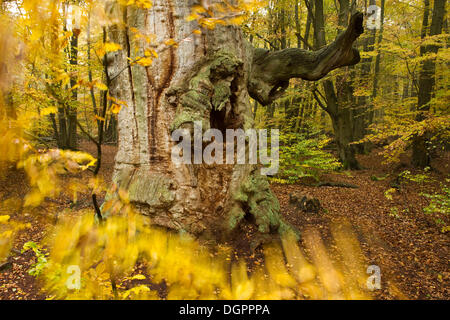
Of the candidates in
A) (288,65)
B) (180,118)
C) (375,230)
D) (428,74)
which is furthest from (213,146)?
(428,74)

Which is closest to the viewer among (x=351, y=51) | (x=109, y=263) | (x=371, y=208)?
(x=109, y=263)

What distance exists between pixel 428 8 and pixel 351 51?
898 cm

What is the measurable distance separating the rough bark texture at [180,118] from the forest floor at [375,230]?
127cm

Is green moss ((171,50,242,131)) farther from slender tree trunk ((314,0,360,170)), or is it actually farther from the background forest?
slender tree trunk ((314,0,360,170))

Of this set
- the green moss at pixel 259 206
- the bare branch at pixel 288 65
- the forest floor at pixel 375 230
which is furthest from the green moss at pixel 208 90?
the forest floor at pixel 375 230

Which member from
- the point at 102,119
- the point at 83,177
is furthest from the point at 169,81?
the point at 83,177

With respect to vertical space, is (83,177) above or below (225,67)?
below

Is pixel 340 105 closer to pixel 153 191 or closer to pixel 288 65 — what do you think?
pixel 288 65

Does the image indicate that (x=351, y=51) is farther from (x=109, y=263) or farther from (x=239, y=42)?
(x=109, y=263)

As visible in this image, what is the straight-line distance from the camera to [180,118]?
10.6 ft

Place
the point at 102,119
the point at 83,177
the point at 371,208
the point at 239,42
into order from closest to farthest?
the point at 102,119, the point at 239,42, the point at 371,208, the point at 83,177

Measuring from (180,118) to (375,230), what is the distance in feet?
14.4
